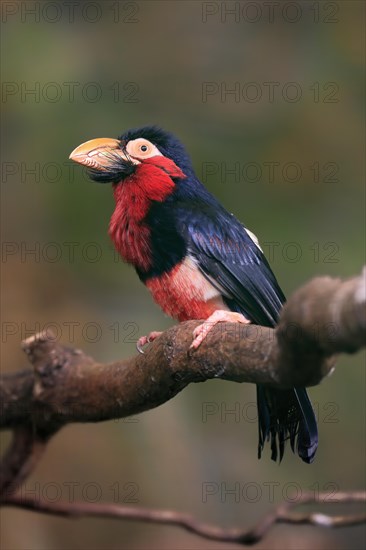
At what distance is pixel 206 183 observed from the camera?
526 cm

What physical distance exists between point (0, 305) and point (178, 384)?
9.37 ft

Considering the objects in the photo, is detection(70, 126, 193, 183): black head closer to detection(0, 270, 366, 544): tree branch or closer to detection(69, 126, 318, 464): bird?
detection(69, 126, 318, 464): bird

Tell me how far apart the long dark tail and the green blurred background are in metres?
1.86

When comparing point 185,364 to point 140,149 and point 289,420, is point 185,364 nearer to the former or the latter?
point 289,420

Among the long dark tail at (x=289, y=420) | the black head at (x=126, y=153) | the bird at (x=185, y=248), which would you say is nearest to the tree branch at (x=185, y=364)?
the bird at (x=185, y=248)

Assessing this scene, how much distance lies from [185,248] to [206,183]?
2194mm

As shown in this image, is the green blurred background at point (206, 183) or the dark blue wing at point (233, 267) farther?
the green blurred background at point (206, 183)

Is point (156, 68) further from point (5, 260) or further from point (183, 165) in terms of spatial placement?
point (183, 165)

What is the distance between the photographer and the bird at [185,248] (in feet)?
9.88

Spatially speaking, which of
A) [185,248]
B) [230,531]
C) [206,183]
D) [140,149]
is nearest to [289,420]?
[185,248]

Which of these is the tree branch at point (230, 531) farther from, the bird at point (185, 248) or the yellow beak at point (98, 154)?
the yellow beak at point (98, 154)

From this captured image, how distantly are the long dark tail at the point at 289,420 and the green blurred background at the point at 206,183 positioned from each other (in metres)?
1.86

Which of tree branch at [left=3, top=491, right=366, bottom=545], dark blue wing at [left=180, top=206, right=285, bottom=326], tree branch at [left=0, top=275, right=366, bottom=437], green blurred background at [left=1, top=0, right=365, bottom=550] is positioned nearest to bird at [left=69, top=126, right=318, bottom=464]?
dark blue wing at [left=180, top=206, right=285, bottom=326]

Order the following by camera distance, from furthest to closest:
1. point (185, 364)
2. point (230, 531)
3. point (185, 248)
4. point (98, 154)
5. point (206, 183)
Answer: point (206, 183)
point (98, 154)
point (185, 248)
point (185, 364)
point (230, 531)
